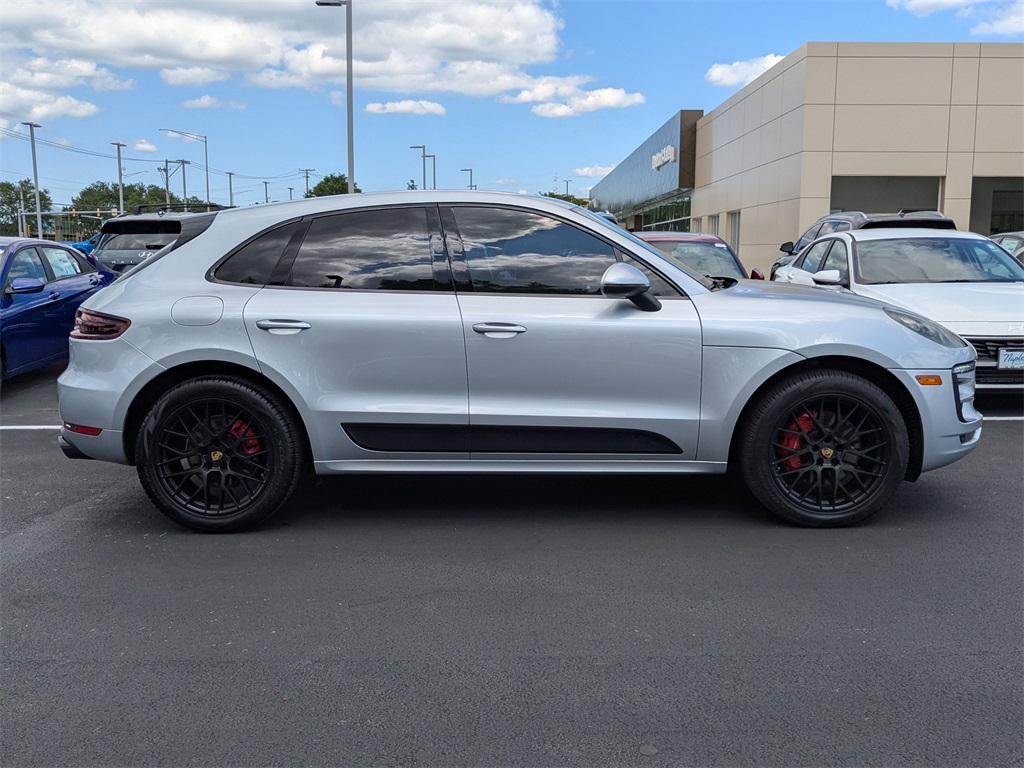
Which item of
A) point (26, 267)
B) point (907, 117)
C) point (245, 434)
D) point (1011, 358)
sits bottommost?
point (245, 434)

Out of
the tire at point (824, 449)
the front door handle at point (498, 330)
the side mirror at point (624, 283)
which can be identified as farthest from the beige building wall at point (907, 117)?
the front door handle at point (498, 330)

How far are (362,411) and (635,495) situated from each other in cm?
174

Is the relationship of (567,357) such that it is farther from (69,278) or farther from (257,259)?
(69,278)

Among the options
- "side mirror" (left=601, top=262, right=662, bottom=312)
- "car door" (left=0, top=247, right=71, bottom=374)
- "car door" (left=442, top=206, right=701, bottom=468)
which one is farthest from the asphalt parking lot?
"car door" (left=0, top=247, right=71, bottom=374)

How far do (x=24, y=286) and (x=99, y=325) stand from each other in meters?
4.74

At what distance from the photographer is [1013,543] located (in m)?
4.54

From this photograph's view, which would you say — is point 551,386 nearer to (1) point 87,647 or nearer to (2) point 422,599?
(2) point 422,599

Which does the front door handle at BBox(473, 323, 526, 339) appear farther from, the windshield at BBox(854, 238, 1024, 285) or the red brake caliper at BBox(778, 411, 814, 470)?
the windshield at BBox(854, 238, 1024, 285)

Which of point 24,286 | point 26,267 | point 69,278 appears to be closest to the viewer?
point 24,286

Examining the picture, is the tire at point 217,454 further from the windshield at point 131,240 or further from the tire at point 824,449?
the windshield at point 131,240

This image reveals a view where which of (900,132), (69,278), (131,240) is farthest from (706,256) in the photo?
(900,132)

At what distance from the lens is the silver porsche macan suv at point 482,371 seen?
4574 millimetres

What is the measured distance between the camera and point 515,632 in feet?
11.5

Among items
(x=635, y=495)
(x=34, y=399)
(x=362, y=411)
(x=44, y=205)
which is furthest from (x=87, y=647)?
(x=44, y=205)
